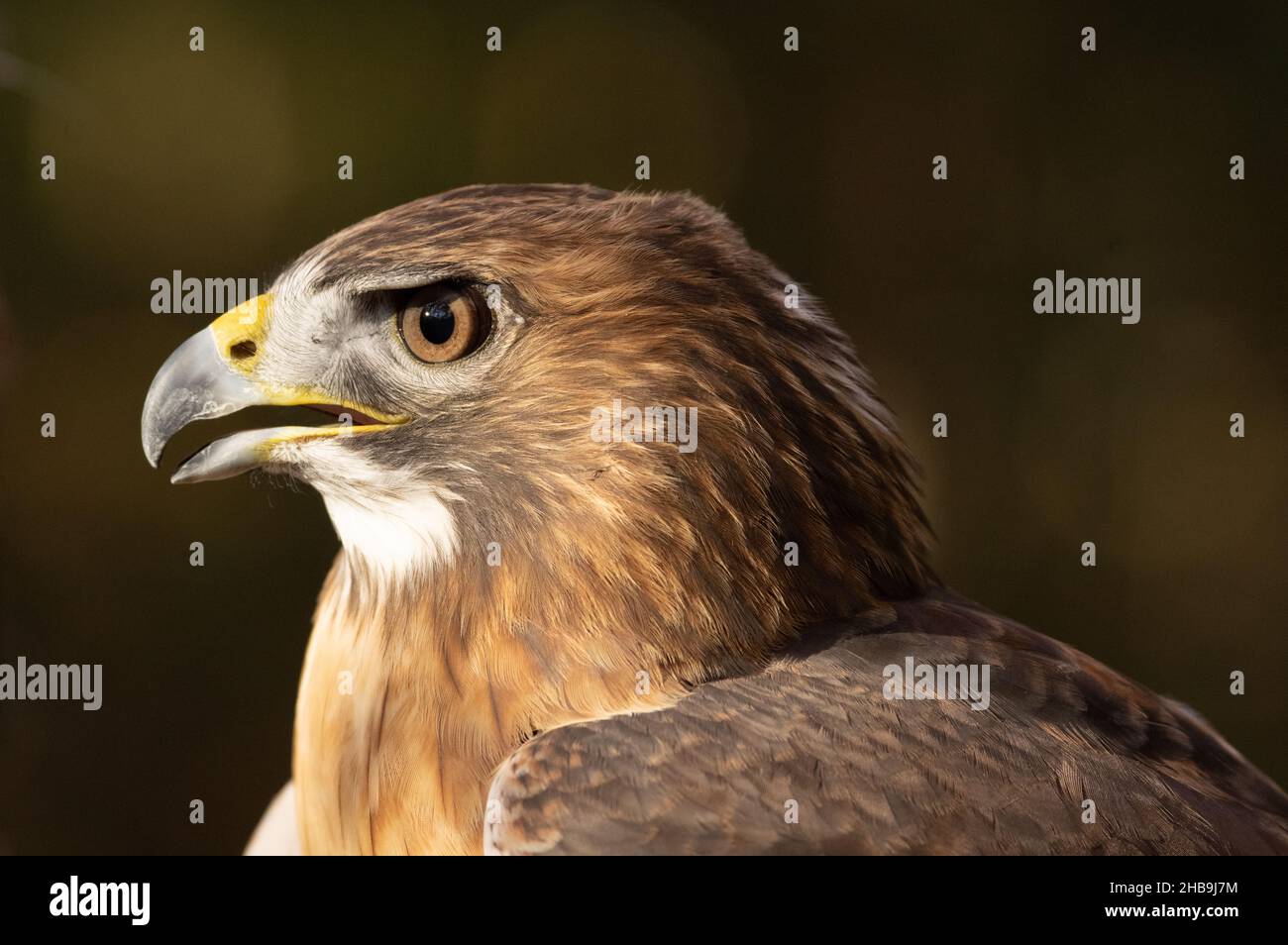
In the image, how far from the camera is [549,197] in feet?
4.33

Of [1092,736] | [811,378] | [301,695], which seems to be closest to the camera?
[1092,736]

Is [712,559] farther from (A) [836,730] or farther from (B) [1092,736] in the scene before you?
(B) [1092,736]

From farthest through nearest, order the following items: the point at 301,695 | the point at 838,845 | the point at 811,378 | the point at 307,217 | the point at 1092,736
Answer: the point at 307,217 < the point at 301,695 < the point at 811,378 < the point at 1092,736 < the point at 838,845

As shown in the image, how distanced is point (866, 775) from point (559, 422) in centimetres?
50

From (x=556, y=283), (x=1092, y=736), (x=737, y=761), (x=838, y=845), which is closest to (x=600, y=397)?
(x=556, y=283)

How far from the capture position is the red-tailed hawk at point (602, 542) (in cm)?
117

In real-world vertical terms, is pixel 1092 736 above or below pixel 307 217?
below

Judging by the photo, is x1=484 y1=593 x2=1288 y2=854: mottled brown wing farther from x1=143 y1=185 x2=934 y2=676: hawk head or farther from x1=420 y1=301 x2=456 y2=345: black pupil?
x1=420 y1=301 x2=456 y2=345: black pupil

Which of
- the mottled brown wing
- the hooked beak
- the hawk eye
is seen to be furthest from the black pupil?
the mottled brown wing

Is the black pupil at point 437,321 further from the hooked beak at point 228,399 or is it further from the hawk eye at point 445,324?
the hooked beak at point 228,399

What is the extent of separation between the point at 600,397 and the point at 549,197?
0.86 feet

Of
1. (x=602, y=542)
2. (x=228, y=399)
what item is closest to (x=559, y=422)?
(x=602, y=542)

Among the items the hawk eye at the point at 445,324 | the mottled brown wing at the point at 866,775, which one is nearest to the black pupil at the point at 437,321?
the hawk eye at the point at 445,324

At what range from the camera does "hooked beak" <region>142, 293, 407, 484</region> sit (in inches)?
51.2
